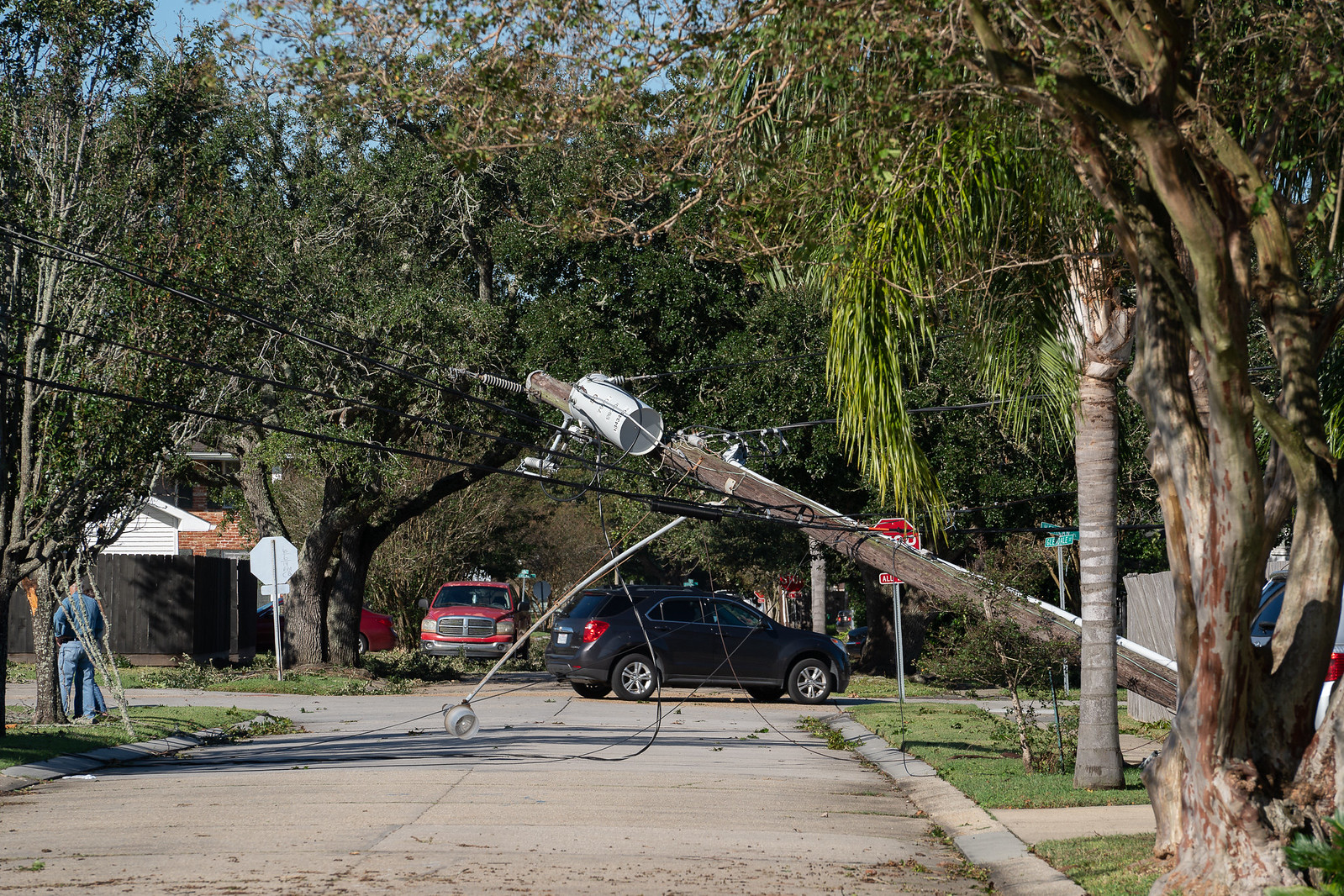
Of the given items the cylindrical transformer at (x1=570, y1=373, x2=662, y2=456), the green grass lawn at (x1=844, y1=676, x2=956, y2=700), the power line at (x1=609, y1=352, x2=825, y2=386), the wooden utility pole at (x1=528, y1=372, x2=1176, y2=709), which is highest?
the power line at (x1=609, y1=352, x2=825, y2=386)

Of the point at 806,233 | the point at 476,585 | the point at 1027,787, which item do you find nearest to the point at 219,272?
the point at 806,233

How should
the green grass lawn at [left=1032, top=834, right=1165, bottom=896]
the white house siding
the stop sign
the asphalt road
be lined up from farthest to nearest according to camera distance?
1. the white house siding
2. the stop sign
3. the asphalt road
4. the green grass lawn at [left=1032, top=834, right=1165, bottom=896]

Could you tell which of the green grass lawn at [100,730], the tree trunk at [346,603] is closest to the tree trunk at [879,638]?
the tree trunk at [346,603]

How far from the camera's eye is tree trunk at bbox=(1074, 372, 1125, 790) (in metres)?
10.8

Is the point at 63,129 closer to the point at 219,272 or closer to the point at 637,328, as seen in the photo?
the point at 219,272

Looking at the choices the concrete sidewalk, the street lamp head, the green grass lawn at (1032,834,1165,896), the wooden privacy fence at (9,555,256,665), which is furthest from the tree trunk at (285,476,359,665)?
the green grass lawn at (1032,834,1165,896)

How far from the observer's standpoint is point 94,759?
42.3 ft

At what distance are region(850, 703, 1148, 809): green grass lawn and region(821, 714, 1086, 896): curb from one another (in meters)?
0.17

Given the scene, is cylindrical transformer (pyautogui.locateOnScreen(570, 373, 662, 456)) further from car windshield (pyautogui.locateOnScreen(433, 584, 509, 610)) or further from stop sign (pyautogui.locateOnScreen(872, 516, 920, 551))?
car windshield (pyautogui.locateOnScreen(433, 584, 509, 610))

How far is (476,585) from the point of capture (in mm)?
33906

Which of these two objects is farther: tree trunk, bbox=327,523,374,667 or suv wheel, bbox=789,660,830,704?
tree trunk, bbox=327,523,374,667

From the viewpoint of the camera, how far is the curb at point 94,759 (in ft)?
37.4

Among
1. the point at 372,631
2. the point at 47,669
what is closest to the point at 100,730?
the point at 47,669

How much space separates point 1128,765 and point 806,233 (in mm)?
6607
